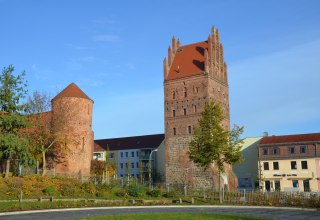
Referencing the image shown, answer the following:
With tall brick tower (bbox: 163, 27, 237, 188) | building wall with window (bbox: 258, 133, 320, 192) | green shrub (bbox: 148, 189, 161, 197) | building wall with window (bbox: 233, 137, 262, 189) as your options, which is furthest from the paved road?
building wall with window (bbox: 233, 137, 262, 189)

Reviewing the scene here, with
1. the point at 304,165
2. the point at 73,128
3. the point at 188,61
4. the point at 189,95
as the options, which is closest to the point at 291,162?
the point at 304,165

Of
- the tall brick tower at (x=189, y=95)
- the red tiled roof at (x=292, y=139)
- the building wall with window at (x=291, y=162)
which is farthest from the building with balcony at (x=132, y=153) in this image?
the building wall with window at (x=291, y=162)

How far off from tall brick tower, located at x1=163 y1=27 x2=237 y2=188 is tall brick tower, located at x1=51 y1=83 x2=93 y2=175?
14.8 m

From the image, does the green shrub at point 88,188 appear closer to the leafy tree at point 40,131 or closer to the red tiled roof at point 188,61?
the leafy tree at point 40,131

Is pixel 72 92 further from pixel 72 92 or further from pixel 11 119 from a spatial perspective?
pixel 11 119

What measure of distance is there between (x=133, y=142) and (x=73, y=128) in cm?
4019

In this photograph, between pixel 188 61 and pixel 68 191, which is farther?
pixel 188 61

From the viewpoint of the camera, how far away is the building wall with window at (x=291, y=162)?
59812 millimetres

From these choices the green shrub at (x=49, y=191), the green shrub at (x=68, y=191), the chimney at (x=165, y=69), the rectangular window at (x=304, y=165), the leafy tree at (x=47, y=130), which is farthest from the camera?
the chimney at (x=165, y=69)

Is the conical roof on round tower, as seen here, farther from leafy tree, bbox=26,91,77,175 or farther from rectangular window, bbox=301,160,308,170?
rectangular window, bbox=301,160,308,170

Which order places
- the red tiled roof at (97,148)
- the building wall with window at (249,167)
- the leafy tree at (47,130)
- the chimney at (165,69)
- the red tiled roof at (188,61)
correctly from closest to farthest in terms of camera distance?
the leafy tree at (47,130) → the red tiled roof at (188,61) → the chimney at (165,69) → the building wall with window at (249,167) → the red tiled roof at (97,148)

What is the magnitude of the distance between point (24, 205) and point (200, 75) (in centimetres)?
4085

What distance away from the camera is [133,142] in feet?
300

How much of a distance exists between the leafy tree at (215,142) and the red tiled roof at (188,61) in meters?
27.1
